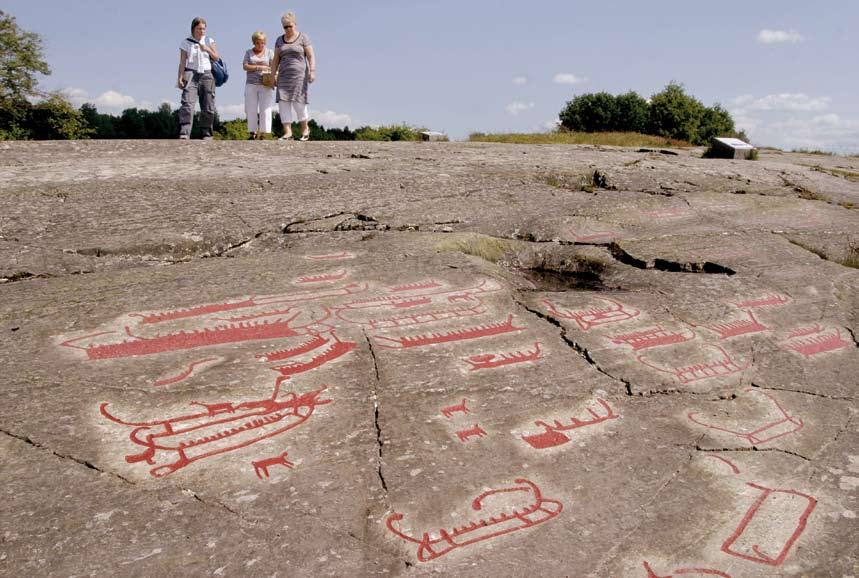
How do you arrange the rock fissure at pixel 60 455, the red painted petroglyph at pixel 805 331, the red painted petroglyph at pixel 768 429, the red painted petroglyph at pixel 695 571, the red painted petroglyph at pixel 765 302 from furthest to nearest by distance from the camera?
A: the red painted petroglyph at pixel 765 302 < the red painted petroglyph at pixel 805 331 < the red painted petroglyph at pixel 768 429 < the rock fissure at pixel 60 455 < the red painted petroglyph at pixel 695 571

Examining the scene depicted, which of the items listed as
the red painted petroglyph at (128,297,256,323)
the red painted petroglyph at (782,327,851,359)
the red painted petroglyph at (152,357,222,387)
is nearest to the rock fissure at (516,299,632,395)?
the red painted petroglyph at (782,327,851,359)

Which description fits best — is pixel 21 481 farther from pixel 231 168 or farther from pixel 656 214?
pixel 656 214

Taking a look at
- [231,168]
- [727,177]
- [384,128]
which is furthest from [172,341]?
[384,128]

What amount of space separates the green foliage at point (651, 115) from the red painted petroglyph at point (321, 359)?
20574 mm

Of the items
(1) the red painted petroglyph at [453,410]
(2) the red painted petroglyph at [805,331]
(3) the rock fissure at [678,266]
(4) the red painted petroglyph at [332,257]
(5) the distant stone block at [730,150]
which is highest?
(5) the distant stone block at [730,150]

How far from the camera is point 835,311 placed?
14.0ft

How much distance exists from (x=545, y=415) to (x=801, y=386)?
145 cm

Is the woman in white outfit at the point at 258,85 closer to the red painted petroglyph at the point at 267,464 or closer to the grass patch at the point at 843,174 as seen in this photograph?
the red painted petroglyph at the point at 267,464

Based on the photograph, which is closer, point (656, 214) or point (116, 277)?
point (116, 277)

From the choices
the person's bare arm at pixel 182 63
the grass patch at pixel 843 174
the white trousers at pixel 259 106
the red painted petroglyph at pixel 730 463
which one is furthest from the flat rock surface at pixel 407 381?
the grass patch at pixel 843 174

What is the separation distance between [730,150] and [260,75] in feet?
20.8

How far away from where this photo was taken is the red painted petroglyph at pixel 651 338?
3613 millimetres

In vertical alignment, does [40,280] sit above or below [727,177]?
below

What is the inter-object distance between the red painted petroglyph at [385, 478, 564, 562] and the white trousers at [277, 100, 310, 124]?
6.38 m
